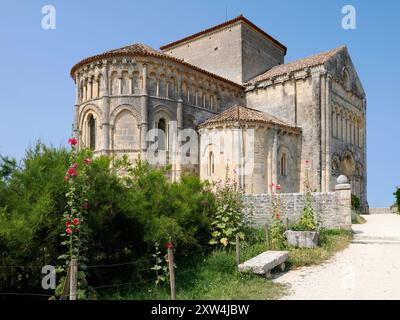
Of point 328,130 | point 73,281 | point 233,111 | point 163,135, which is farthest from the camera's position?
point 328,130

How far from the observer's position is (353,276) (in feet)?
27.5

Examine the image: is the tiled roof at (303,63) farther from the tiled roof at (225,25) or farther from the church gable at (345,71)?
the tiled roof at (225,25)

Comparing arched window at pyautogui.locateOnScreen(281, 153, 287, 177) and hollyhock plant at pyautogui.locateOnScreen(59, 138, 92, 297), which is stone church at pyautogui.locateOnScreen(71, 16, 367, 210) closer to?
arched window at pyautogui.locateOnScreen(281, 153, 287, 177)

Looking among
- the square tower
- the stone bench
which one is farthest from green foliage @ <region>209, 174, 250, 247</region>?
the square tower

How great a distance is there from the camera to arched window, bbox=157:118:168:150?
20141mm

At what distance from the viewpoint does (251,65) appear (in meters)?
27.4

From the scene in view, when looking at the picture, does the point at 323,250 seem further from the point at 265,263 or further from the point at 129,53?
the point at 129,53

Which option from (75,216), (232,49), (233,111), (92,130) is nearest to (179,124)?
(233,111)

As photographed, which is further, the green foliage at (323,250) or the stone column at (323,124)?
the stone column at (323,124)

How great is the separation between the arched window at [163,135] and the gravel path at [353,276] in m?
11.5

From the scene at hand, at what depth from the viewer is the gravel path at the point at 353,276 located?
7070 millimetres

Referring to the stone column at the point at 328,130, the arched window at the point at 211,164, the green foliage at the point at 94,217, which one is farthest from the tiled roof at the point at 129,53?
the green foliage at the point at 94,217

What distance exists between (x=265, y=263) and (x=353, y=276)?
206 centimetres

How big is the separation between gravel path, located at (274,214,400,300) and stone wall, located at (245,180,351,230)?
1506mm
